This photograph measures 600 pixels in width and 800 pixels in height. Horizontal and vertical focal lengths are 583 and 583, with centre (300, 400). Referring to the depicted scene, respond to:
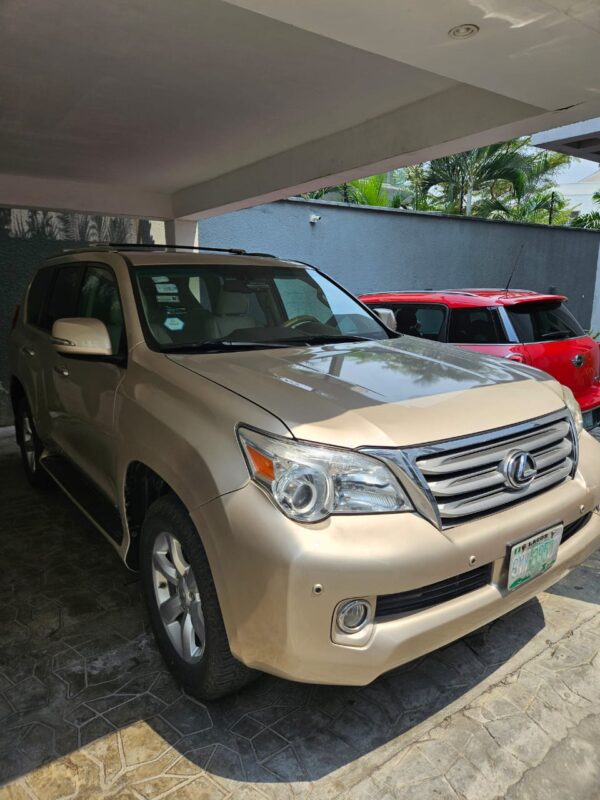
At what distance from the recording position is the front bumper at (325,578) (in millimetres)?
1795

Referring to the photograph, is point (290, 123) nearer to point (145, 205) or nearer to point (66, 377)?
point (66, 377)

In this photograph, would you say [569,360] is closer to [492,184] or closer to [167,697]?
[167,697]

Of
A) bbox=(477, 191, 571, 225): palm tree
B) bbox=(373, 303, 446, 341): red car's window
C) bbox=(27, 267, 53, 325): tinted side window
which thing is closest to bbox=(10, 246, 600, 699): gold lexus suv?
bbox=(27, 267, 53, 325): tinted side window

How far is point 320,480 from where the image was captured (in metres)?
1.90

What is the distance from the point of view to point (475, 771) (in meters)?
2.06

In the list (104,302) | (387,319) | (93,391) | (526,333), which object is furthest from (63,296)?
(526,333)

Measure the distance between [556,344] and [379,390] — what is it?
119 inches

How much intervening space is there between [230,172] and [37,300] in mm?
3162

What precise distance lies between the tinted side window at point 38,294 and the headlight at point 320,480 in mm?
3047

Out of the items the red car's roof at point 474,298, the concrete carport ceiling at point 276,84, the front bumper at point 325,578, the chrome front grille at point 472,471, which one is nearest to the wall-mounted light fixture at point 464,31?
the concrete carport ceiling at point 276,84

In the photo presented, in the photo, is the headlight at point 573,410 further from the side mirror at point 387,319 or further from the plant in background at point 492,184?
the plant in background at point 492,184

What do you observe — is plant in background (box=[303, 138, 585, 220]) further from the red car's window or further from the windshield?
the windshield

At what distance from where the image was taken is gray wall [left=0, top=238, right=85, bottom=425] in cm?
742

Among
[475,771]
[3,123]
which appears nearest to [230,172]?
[3,123]
